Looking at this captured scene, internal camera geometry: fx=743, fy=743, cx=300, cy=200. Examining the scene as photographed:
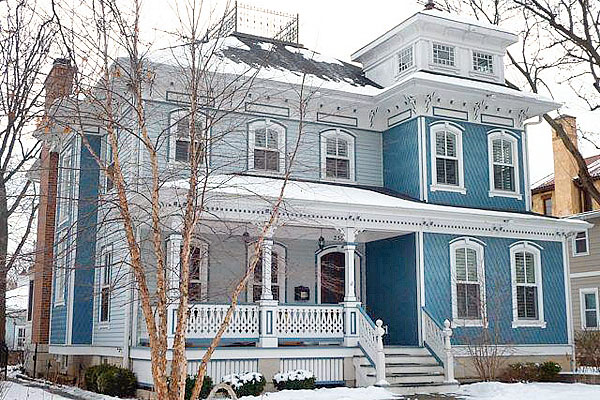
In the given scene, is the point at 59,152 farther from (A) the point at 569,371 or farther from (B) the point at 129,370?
(A) the point at 569,371

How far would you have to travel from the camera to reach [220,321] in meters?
14.9

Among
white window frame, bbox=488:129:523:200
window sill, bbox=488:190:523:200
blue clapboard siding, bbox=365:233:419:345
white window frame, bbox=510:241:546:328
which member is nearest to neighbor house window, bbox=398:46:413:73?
white window frame, bbox=488:129:523:200

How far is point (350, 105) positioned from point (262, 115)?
255 cm

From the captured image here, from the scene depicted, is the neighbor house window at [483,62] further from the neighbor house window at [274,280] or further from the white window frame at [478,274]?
the neighbor house window at [274,280]

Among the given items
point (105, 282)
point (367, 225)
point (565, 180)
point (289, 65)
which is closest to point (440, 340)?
point (367, 225)

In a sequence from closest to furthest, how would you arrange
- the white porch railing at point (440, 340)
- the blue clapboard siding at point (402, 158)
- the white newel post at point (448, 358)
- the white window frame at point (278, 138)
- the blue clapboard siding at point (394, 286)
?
the white newel post at point (448, 358) → the white porch railing at point (440, 340) → the blue clapboard siding at point (394, 286) → the white window frame at point (278, 138) → the blue clapboard siding at point (402, 158)

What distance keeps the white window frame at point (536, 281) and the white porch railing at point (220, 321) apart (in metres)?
7.11

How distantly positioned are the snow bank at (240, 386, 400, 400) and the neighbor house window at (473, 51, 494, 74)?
10514mm

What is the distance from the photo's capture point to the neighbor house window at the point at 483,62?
21047mm

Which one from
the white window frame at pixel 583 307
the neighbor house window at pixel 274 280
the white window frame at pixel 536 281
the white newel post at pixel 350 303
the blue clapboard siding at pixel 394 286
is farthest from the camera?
the white window frame at pixel 583 307

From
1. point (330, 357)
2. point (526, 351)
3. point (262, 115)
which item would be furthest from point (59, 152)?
point (526, 351)

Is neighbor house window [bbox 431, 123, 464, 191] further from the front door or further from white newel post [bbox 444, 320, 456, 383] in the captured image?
white newel post [bbox 444, 320, 456, 383]

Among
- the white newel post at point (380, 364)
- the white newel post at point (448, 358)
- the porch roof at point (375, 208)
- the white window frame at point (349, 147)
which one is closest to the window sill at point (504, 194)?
the porch roof at point (375, 208)

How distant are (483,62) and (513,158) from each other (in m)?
3.02
